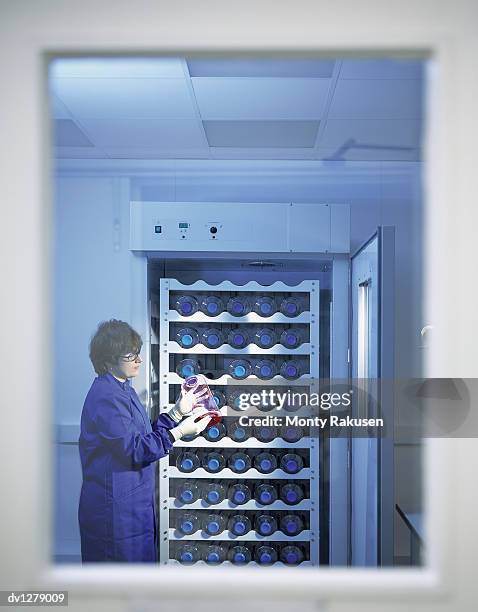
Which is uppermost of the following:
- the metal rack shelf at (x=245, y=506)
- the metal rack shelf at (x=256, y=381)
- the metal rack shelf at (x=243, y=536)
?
the metal rack shelf at (x=256, y=381)

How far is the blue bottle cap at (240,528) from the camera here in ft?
8.83

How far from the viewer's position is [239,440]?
8.66 ft

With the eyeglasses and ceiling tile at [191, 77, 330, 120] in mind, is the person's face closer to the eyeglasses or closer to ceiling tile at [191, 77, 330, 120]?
the eyeglasses

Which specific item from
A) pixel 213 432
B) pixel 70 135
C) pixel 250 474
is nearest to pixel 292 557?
pixel 250 474

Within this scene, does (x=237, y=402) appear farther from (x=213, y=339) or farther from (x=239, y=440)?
(x=213, y=339)

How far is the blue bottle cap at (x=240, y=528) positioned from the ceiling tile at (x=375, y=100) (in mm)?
1865

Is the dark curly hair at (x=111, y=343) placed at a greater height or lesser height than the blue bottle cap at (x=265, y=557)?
greater

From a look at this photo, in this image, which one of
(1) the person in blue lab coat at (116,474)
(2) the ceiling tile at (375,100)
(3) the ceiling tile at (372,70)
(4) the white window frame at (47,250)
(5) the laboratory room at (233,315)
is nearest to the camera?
(4) the white window frame at (47,250)

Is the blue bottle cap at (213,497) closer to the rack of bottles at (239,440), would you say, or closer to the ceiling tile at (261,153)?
the rack of bottles at (239,440)

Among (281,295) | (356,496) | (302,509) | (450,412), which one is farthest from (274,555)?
(450,412)

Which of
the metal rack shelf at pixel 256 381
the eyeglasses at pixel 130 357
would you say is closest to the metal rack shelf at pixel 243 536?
the metal rack shelf at pixel 256 381

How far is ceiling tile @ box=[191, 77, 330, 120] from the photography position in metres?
2.23

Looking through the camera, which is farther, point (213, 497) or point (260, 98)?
point (213, 497)

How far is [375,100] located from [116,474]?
6.15 feet
